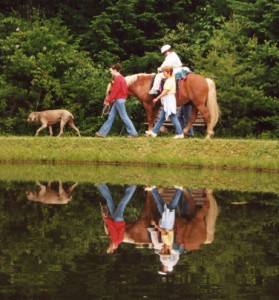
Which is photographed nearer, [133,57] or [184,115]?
[184,115]

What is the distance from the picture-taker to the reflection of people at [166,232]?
25.8 ft

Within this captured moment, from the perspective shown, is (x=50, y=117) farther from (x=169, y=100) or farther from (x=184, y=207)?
(x=184, y=207)

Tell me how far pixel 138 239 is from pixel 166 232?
1.78 ft

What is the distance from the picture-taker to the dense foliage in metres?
23.4

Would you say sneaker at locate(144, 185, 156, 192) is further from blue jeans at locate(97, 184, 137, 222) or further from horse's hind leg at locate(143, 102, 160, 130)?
horse's hind leg at locate(143, 102, 160, 130)

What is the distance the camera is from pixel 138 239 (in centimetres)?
907

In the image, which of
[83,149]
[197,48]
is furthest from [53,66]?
[83,149]

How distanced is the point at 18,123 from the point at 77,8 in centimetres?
735

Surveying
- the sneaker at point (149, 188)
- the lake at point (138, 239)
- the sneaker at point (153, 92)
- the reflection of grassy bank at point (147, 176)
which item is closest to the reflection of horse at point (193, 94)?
the sneaker at point (153, 92)

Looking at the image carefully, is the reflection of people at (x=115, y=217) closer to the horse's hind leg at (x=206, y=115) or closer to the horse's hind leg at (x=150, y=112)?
the horse's hind leg at (x=206, y=115)

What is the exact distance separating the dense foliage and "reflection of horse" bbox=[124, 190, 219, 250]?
11.4m

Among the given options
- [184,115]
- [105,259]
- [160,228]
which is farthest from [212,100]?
[105,259]

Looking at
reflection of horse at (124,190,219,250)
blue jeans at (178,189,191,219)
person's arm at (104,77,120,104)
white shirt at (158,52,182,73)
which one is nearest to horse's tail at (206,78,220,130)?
white shirt at (158,52,182,73)

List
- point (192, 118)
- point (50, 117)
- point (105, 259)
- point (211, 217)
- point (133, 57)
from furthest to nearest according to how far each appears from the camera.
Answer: point (133, 57) < point (50, 117) < point (192, 118) < point (211, 217) < point (105, 259)
